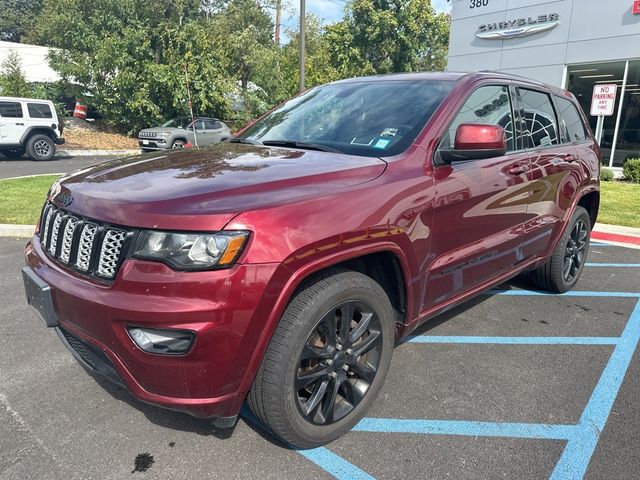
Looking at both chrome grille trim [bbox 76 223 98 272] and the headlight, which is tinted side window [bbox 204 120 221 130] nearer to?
chrome grille trim [bbox 76 223 98 272]

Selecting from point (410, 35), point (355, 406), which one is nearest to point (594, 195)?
point (355, 406)

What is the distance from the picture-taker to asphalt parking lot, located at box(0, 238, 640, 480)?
7.55ft

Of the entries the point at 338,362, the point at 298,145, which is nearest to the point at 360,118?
the point at 298,145

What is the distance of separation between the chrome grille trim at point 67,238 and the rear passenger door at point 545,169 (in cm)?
293

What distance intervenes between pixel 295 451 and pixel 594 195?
3943 mm

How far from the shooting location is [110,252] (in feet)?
6.68

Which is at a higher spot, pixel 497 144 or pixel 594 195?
pixel 497 144

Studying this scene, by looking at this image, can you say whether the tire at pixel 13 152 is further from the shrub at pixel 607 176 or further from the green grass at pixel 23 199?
the shrub at pixel 607 176

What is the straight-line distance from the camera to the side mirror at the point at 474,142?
104 inches

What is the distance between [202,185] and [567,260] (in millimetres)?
3693

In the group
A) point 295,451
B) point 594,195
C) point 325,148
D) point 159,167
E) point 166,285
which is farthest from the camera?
point 594,195

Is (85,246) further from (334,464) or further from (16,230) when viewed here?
(16,230)

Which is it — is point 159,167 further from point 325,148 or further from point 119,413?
point 119,413

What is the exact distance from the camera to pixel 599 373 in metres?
3.20
